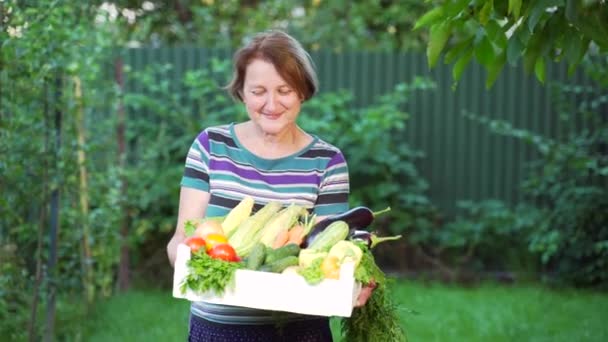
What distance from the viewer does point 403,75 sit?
901cm

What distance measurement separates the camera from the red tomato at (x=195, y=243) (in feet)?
8.41

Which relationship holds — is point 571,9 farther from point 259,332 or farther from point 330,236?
point 259,332

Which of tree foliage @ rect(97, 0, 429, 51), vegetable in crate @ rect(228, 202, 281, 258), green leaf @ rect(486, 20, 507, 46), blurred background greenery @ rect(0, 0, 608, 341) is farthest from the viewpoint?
tree foliage @ rect(97, 0, 429, 51)

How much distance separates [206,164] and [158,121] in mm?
5867

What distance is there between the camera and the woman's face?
2.84 m

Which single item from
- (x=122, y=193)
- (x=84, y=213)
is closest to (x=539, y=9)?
(x=84, y=213)

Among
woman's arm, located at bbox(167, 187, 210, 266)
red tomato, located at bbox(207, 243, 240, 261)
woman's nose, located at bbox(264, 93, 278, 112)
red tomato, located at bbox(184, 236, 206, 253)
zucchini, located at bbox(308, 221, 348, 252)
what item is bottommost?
red tomato, located at bbox(207, 243, 240, 261)

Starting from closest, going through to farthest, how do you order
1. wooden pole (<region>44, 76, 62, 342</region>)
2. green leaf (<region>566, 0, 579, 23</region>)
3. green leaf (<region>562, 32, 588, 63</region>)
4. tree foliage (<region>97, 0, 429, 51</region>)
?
1. green leaf (<region>566, 0, 579, 23</region>)
2. green leaf (<region>562, 32, 588, 63</region>)
3. wooden pole (<region>44, 76, 62, 342</region>)
4. tree foliage (<region>97, 0, 429, 51</region>)

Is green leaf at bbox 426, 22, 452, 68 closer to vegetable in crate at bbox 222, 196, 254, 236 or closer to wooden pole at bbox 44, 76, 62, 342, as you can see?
vegetable in crate at bbox 222, 196, 254, 236

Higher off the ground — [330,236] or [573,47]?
[573,47]

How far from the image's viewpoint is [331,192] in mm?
2941

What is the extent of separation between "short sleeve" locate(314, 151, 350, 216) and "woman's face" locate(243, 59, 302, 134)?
0.20m

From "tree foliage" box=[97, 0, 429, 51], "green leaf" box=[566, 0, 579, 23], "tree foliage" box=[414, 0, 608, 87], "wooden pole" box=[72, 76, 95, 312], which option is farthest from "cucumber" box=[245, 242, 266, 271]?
"tree foliage" box=[97, 0, 429, 51]

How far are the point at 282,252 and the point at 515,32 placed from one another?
95cm
